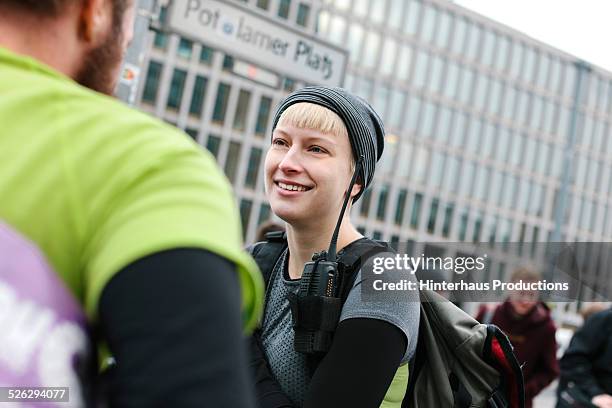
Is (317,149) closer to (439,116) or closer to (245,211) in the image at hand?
(245,211)

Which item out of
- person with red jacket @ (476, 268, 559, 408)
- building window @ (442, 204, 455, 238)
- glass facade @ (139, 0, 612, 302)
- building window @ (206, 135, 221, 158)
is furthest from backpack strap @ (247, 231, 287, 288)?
building window @ (442, 204, 455, 238)

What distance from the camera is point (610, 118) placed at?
60312 millimetres

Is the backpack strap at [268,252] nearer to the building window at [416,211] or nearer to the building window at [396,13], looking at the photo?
the building window at [416,211]

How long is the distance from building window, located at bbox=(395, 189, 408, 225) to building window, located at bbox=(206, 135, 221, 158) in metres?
13.6

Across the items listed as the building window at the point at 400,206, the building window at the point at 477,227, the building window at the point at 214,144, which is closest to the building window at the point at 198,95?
the building window at the point at 214,144

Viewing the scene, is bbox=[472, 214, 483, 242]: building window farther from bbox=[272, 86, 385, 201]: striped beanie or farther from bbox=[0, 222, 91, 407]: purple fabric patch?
bbox=[0, 222, 91, 407]: purple fabric patch

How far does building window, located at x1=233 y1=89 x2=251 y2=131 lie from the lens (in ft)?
151

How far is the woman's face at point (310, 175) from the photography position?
5.88 feet

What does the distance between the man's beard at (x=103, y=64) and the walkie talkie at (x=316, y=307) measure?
853 millimetres

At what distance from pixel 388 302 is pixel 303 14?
48.8 metres

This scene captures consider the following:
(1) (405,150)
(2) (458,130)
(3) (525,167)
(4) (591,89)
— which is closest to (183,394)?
(1) (405,150)

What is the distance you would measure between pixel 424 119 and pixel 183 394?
52.9 metres

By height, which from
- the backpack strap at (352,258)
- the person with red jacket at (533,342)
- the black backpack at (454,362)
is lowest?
the person with red jacket at (533,342)

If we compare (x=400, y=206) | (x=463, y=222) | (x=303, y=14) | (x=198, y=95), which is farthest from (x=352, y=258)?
(x=463, y=222)
